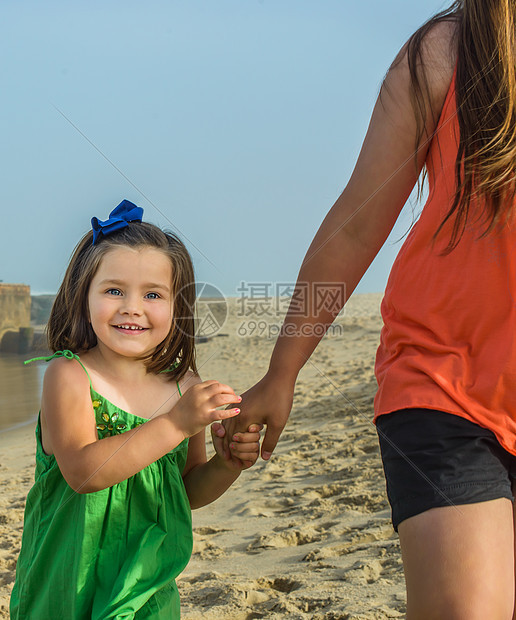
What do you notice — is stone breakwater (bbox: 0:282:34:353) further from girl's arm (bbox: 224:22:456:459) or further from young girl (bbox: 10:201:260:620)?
girl's arm (bbox: 224:22:456:459)

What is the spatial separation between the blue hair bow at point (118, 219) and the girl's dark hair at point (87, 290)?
2 cm

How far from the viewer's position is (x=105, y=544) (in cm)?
188

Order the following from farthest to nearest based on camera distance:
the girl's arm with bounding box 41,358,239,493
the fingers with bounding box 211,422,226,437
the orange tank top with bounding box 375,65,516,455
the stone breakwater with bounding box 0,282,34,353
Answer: the stone breakwater with bounding box 0,282,34,353
the fingers with bounding box 211,422,226,437
the girl's arm with bounding box 41,358,239,493
the orange tank top with bounding box 375,65,516,455

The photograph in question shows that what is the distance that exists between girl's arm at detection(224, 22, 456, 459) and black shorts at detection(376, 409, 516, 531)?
42cm

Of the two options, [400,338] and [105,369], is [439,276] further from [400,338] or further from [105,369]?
[105,369]

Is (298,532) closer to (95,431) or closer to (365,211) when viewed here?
(95,431)

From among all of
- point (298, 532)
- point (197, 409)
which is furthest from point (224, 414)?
point (298, 532)

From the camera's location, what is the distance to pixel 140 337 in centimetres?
201

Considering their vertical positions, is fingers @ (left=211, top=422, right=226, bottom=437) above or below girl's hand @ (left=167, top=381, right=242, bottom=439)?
below

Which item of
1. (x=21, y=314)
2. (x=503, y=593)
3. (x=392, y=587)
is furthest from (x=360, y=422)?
(x=21, y=314)

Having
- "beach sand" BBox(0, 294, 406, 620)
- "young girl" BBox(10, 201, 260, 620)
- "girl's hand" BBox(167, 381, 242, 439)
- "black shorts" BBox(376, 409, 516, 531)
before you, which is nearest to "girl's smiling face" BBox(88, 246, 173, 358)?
"young girl" BBox(10, 201, 260, 620)

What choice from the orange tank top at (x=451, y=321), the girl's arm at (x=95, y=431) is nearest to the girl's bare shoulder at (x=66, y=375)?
the girl's arm at (x=95, y=431)

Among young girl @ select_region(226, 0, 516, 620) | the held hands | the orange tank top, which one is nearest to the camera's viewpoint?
young girl @ select_region(226, 0, 516, 620)

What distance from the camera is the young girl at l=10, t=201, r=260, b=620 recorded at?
1829mm
